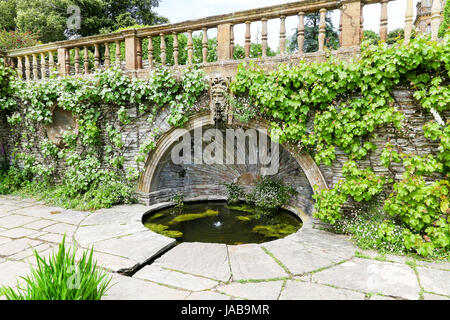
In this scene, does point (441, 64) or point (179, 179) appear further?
point (179, 179)

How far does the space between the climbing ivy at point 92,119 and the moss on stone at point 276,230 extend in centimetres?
250

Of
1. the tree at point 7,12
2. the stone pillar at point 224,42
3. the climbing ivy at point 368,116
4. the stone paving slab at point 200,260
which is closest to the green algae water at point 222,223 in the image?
the stone paving slab at point 200,260

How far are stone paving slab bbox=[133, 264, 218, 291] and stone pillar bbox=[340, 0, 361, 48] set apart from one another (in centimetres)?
382

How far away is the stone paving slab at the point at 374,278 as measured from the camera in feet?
9.10

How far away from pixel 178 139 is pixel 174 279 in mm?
3318

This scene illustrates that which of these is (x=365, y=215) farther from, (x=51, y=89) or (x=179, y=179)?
(x=51, y=89)

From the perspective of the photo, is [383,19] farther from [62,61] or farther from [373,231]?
[62,61]

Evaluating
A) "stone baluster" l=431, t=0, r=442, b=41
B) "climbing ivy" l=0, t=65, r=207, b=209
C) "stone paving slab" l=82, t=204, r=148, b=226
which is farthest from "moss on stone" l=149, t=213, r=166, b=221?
"stone baluster" l=431, t=0, r=442, b=41

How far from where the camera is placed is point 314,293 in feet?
8.91

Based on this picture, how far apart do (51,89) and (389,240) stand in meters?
7.19

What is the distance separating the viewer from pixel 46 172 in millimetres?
7020

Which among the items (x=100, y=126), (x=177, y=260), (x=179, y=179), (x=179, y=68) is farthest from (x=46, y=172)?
(x=177, y=260)

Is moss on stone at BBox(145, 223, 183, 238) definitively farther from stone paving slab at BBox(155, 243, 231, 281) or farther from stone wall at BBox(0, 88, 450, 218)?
stone wall at BBox(0, 88, 450, 218)

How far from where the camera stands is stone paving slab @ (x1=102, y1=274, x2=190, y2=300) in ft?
8.71
